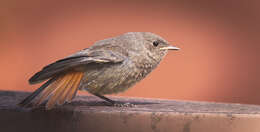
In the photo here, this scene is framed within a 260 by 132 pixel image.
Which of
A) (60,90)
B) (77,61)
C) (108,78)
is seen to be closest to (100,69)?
(108,78)

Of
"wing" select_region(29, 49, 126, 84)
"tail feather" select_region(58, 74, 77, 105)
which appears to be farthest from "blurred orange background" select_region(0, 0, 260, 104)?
"tail feather" select_region(58, 74, 77, 105)

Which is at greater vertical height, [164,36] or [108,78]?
[164,36]

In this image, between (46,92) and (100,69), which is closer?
(46,92)

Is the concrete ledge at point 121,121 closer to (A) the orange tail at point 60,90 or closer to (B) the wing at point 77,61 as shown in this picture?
(A) the orange tail at point 60,90

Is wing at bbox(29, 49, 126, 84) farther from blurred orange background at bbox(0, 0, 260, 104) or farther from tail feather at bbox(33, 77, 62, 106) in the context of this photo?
blurred orange background at bbox(0, 0, 260, 104)

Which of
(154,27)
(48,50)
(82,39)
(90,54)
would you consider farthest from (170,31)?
(90,54)

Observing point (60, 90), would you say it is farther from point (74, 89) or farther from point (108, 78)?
point (108, 78)

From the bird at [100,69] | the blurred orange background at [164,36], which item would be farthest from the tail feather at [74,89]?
the blurred orange background at [164,36]

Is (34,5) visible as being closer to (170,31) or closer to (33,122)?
(170,31)
